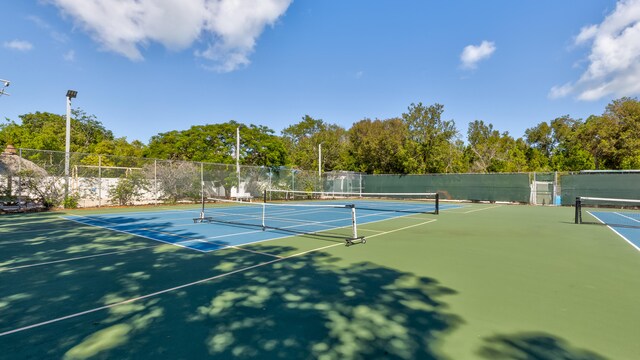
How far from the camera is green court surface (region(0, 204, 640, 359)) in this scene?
9.55 feet

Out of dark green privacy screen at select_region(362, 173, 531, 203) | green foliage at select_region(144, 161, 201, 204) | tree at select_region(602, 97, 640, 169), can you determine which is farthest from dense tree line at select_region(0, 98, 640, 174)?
green foliage at select_region(144, 161, 201, 204)

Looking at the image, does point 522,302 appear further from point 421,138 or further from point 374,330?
point 421,138

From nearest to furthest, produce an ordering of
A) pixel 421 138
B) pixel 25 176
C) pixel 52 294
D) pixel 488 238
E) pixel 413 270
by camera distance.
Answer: pixel 52 294 < pixel 413 270 < pixel 488 238 < pixel 25 176 < pixel 421 138

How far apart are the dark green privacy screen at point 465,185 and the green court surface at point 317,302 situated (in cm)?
1905

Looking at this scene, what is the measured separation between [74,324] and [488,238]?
9.10 meters

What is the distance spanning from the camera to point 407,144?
3525 centimetres

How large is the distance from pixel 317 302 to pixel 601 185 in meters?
25.3

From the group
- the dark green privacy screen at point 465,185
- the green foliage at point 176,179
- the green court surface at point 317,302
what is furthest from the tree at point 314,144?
the green court surface at point 317,302

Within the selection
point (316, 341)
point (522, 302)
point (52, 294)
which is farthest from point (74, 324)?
point (522, 302)

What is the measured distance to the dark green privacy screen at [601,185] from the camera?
20.0 metres

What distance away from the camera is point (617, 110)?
30.4m

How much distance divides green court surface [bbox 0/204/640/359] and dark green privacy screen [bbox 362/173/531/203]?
19049 millimetres

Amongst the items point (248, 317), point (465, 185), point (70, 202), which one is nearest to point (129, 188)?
point (70, 202)

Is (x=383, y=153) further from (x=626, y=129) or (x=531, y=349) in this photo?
(x=531, y=349)
